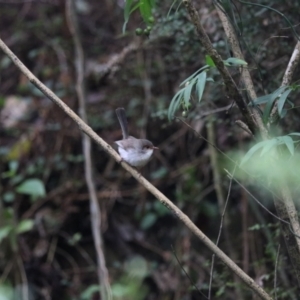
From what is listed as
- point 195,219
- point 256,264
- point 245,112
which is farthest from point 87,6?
point 245,112

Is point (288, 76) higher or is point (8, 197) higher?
point (288, 76)

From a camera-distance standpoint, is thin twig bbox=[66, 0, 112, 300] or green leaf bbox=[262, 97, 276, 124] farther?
thin twig bbox=[66, 0, 112, 300]

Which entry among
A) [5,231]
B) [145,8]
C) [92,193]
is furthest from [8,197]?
[145,8]

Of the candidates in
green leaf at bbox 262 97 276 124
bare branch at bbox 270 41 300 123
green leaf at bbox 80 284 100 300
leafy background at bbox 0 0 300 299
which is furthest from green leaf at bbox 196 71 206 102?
green leaf at bbox 80 284 100 300

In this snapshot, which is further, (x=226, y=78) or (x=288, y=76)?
(x=288, y=76)

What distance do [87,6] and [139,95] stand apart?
182 cm

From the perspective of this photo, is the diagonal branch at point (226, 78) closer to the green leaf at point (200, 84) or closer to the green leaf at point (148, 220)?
the green leaf at point (200, 84)

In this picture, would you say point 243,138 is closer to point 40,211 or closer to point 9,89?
point 40,211

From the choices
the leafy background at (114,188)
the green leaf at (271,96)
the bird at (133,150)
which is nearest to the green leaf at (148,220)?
the leafy background at (114,188)

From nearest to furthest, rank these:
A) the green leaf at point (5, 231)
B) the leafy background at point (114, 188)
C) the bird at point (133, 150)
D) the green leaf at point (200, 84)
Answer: the green leaf at point (200, 84) → the bird at point (133, 150) → the green leaf at point (5, 231) → the leafy background at point (114, 188)

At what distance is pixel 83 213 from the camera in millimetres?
5562

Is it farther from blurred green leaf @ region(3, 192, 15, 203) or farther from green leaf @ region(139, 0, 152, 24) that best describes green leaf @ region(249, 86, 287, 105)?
blurred green leaf @ region(3, 192, 15, 203)

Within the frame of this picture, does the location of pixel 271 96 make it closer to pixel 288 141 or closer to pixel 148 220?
pixel 288 141

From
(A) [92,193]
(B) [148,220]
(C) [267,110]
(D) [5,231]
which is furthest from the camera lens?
(B) [148,220]
